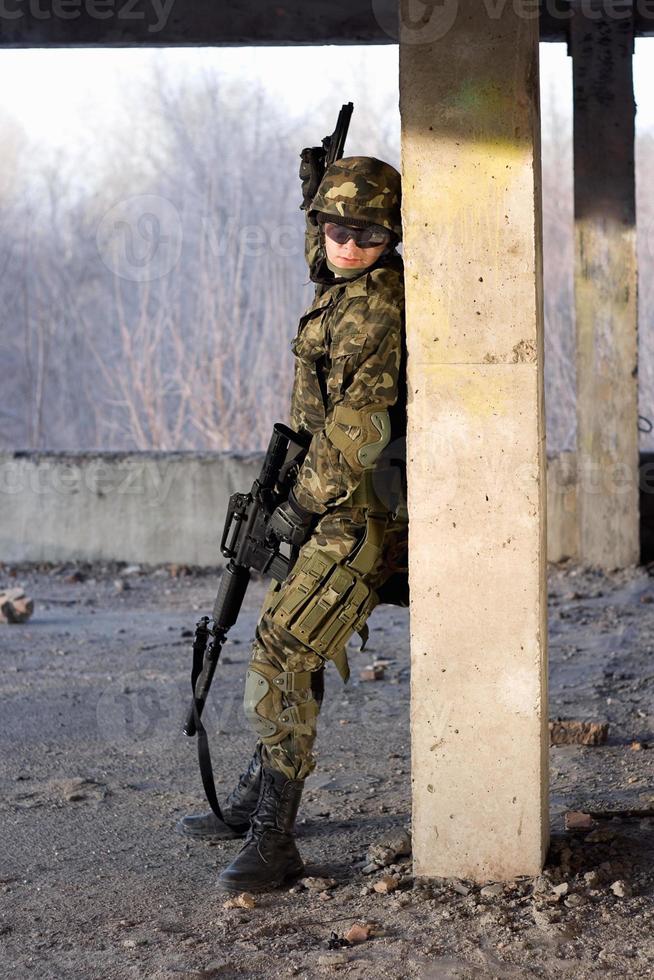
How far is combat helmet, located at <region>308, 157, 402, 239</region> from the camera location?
316 cm

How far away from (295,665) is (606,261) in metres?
5.02

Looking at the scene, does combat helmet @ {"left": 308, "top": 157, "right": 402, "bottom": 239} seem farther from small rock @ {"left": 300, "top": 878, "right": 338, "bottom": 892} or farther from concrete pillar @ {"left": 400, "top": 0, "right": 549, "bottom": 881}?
small rock @ {"left": 300, "top": 878, "right": 338, "bottom": 892}

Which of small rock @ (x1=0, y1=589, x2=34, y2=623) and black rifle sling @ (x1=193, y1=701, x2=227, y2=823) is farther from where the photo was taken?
small rock @ (x1=0, y1=589, x2=34, y2=623)

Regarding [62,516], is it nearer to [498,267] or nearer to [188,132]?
[498,267]

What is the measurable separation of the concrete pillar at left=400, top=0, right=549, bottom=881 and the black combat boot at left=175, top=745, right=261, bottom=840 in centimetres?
72

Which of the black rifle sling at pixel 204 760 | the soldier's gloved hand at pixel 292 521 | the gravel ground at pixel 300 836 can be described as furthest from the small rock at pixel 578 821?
the soldier's gloved hand at pixel 292 521

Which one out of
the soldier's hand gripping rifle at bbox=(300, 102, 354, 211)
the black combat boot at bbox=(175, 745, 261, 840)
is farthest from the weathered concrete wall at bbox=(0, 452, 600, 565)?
the soldier's hand gripping rifle at bbox=(300, 102, 354, 211)

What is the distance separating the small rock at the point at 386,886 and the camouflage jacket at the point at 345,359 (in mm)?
968

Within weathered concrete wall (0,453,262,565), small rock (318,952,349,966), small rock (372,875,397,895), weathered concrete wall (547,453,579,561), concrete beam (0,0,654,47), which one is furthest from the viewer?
weathered concrete wall (0,453,262,565)

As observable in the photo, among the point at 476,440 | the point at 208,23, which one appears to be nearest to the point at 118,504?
the point at 208,23

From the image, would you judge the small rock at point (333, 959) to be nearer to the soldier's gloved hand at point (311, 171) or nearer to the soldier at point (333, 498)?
the soldier at point (333, 498)

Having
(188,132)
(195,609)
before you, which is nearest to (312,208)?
(195,609)

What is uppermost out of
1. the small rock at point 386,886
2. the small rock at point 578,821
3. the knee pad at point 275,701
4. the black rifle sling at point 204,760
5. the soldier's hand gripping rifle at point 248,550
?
the soldier's hand gripping rifle at point 248,550

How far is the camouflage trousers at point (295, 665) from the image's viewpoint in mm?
3191
